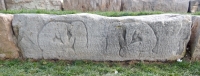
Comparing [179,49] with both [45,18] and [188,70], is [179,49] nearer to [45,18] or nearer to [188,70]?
[188,70]

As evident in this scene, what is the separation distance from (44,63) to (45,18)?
0.64m

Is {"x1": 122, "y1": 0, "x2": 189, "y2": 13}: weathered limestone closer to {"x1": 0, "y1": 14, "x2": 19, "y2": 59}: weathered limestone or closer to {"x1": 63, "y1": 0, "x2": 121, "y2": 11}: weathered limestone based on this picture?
{"x1": 63, "y1": 0, "x2": 121, "y2": 11}: weathered limestone

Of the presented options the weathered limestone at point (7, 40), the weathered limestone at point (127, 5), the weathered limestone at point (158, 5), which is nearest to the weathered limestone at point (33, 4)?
the weathered limestone at point (127, 5)

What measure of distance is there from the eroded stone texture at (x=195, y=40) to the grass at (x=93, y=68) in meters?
0.13

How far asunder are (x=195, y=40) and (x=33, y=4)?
4399 mm

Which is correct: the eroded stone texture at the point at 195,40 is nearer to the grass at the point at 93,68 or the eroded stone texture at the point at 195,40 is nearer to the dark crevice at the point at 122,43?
the grass at the point at 93,68

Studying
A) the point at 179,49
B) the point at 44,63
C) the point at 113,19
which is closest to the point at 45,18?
the point at 44,63

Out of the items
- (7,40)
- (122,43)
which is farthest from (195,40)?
(7,40)

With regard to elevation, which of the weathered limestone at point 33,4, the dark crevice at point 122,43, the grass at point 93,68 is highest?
the weathered limestone at point 33,4

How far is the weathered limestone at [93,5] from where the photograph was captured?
562cm

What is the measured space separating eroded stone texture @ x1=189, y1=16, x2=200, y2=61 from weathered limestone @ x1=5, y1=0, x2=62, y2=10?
3699mm

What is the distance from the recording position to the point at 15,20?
10.3 ft

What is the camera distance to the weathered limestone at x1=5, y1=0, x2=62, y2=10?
5.83 m

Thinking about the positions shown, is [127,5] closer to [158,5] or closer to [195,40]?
[158,5]
